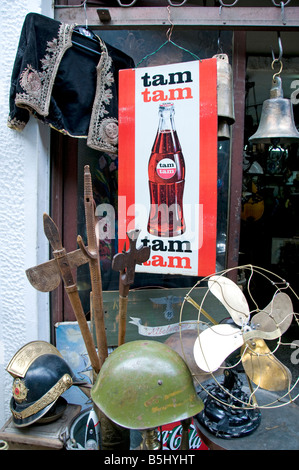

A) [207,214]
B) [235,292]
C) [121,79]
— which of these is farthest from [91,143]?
[235,292]

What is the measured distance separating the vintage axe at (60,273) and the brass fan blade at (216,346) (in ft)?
2.07

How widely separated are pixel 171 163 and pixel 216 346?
4.20 ft

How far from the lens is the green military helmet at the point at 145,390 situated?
1544 millimetres

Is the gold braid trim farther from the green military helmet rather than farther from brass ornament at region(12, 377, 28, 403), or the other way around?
the green military helmet

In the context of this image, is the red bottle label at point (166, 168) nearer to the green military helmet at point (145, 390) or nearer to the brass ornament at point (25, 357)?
the green military helmet at point (145, 390)

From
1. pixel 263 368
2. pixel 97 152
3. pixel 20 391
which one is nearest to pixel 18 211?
pixel 97 152

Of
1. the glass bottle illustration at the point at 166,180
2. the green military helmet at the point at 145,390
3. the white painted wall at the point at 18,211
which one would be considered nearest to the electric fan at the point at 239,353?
the green military helmet at the point at 145,390

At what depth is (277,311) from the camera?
1885 millimetres

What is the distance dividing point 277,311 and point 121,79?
189 centimetres

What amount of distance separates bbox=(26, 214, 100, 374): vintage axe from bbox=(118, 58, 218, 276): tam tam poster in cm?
65

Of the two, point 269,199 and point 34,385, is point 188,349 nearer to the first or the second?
point 34,385

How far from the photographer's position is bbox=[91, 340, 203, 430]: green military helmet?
154 centimetres
